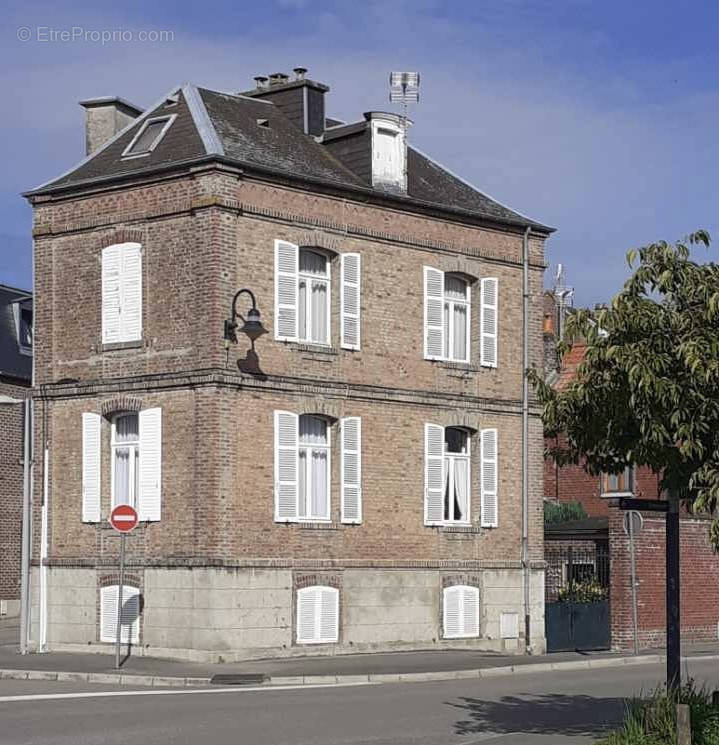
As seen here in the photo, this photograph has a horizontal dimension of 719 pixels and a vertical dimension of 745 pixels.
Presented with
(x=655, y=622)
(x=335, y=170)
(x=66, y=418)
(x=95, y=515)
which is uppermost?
(x=335, y=170)

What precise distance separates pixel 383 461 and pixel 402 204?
5.05 metres

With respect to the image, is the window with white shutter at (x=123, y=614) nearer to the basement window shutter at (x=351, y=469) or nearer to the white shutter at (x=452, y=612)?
the basement window shutter at (x=351, y=469)

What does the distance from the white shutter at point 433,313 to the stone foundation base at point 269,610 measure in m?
4.36

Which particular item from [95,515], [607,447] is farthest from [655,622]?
[607,447]

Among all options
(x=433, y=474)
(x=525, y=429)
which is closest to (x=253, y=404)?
(x=433, y=474)

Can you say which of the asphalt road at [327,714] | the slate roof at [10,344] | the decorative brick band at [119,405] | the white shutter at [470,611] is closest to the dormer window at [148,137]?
the decorative brick band at [119,405]

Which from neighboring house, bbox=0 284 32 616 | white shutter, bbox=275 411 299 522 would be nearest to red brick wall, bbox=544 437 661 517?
neighboring house, bbox=0 284 32 616

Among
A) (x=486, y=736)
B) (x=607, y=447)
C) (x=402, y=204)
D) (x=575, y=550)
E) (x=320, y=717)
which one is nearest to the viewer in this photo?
(x=607, y=447)

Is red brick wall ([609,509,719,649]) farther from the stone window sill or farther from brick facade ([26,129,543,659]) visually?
the stone window sill

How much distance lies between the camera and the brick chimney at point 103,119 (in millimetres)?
32188

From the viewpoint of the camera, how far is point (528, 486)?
106 feet

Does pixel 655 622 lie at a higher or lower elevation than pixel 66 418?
lower

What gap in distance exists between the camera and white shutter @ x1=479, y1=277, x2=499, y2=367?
31.9 m

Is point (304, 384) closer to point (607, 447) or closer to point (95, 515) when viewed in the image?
point (95, 515)
